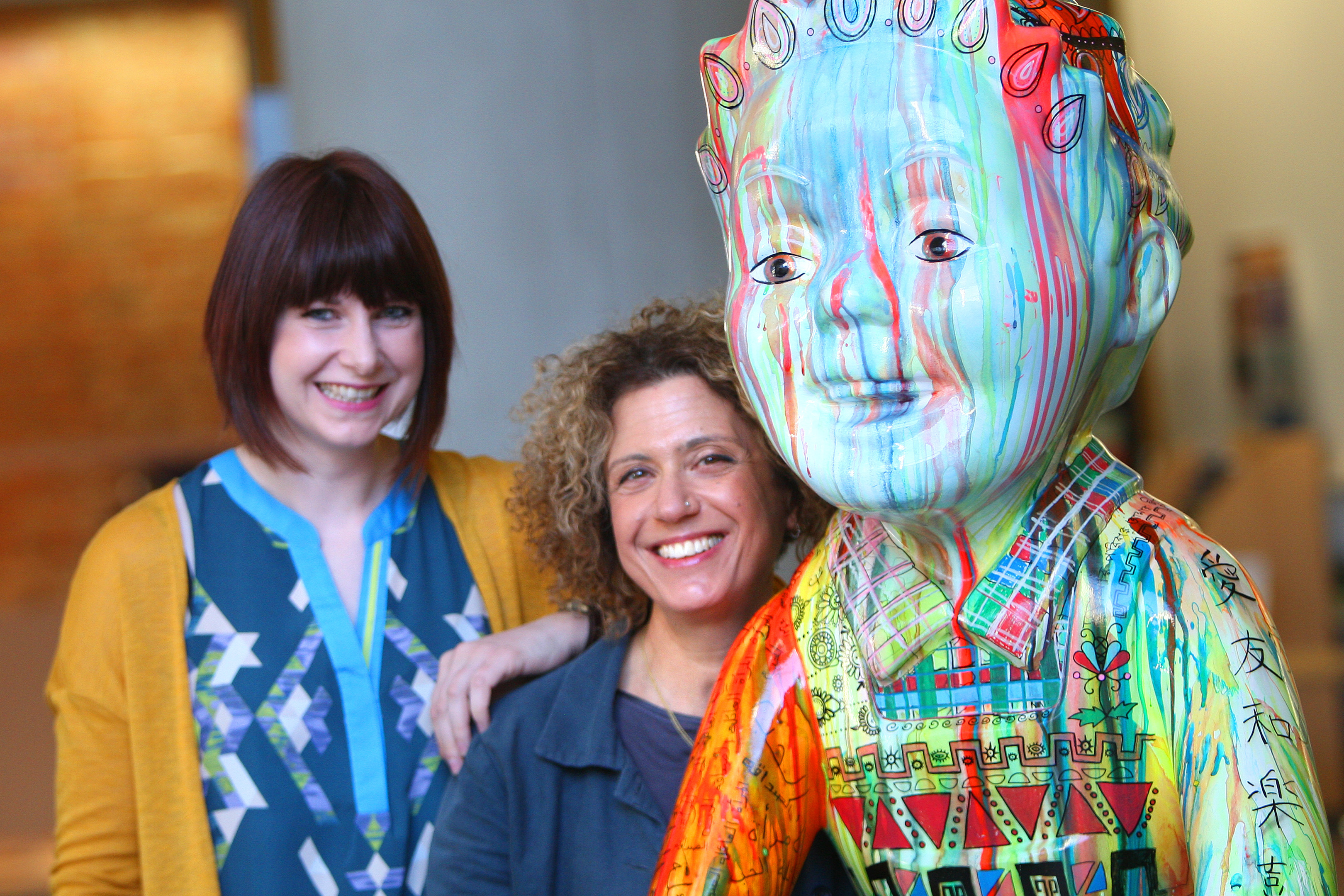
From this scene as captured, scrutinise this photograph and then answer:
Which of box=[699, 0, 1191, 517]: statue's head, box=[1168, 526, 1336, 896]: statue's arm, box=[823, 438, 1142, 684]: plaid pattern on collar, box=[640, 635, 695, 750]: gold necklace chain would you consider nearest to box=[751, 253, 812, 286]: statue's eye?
box=[699, 0, 1191, 517]: statue's head

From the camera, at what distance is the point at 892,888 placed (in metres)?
0.90

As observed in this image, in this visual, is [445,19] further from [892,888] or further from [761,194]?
[892,888]

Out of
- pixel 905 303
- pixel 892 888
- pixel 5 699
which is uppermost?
pixel 905 303

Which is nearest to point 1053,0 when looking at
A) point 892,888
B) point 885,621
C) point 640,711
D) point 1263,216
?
point 885,621

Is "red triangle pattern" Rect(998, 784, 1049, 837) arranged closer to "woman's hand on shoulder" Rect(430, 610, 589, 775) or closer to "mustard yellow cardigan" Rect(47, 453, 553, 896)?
"woman's hand on shoulder" Rect(430, 610, 589, 775)

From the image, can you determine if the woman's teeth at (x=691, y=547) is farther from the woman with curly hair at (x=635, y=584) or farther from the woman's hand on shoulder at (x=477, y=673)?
the woman's hand on shoulder at (x=477, y=673)

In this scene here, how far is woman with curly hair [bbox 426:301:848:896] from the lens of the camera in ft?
4.11

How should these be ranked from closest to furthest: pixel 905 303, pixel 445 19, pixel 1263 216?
pixel 905 303
pixel 445 19
pixel 1263 216

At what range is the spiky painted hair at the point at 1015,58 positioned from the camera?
0.79 metres

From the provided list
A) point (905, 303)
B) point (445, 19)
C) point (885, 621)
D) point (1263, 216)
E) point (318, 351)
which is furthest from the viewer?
point (1263, 216)

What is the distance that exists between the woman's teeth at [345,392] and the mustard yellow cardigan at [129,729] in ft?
0.74

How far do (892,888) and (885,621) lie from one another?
7.5 inches

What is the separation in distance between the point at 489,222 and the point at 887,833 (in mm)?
1890

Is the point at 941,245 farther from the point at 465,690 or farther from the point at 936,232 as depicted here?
the point at 465,690
